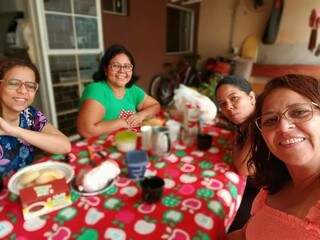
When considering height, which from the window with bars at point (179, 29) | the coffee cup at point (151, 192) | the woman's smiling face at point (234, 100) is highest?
the window with bars at point (179, 29)

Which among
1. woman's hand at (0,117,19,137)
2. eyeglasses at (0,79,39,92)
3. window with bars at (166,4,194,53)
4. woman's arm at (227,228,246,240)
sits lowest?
woman's arm at (227,228,246,240)

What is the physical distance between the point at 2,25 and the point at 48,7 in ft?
0.38

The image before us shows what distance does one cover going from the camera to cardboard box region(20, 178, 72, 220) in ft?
1.62

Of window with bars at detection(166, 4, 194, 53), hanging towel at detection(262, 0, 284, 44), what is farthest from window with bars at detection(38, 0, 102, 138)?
hanging towel at detection(262, 0, 284, 44)

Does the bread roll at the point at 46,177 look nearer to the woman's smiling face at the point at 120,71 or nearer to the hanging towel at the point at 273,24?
the woman's smiling face at the point at 120,71

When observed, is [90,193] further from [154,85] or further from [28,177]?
[154,85]

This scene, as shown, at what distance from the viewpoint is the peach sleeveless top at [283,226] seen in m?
0.37

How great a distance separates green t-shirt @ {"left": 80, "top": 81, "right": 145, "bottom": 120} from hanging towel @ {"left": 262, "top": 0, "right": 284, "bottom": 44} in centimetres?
162

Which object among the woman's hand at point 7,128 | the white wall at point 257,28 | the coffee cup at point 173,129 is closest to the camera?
the woman's hand at point 7,128

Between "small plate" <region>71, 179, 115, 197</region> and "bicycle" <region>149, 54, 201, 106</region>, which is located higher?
"bicycle" <region>149, 54, 201, 106</region>

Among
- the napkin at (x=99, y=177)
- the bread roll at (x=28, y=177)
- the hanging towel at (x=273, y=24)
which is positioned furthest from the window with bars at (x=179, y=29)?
the hanging towel at (x=273, y=24)

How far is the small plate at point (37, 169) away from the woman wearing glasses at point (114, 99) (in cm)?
11

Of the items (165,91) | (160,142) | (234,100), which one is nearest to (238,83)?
(234,100)

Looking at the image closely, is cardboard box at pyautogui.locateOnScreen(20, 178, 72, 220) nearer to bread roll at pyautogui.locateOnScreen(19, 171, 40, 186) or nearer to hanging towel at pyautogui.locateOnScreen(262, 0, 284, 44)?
bread roll at pyautogui.locateOnScreen(19, 171, 40, 186)
